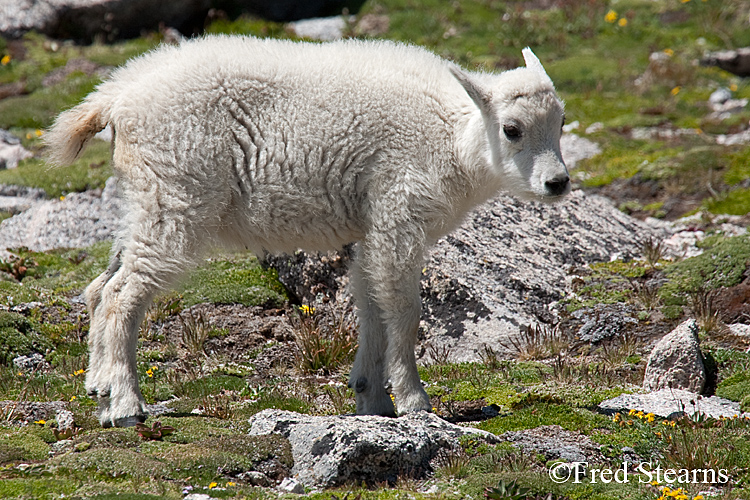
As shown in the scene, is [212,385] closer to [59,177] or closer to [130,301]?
[130,301]

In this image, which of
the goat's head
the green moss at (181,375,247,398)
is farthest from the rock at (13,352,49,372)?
the goat's head

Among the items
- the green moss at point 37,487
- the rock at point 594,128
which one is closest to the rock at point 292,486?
the green moss at point 37,487

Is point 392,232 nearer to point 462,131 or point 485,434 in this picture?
point 462,131

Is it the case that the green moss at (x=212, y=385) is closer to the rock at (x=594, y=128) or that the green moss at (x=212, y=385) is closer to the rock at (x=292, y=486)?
the rock at (x=292, y=486)

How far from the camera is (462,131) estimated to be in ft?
23.0

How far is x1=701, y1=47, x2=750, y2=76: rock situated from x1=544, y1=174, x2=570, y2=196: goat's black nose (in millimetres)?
18352

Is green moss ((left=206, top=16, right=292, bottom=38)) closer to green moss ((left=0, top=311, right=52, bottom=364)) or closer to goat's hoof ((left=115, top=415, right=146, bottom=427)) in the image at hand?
green moss ((left=0, top=311, right=52, bottom=364))

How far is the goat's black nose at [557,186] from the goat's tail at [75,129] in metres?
3.97

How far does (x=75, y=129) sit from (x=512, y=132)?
3.95 m

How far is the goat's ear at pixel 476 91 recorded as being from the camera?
6.68m

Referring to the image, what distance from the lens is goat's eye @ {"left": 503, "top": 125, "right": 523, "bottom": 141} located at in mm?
6789

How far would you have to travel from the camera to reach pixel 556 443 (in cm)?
641

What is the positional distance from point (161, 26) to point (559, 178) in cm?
2059

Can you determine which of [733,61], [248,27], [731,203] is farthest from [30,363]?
[733,61]
